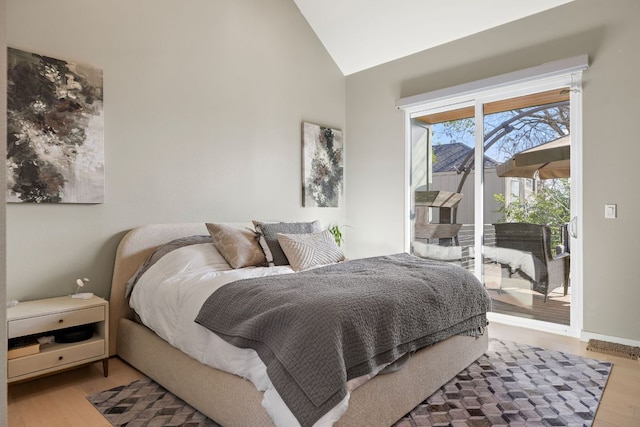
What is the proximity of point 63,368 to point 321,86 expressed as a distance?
3.65m

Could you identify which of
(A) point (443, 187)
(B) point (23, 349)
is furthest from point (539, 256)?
(B) point (23, 349)

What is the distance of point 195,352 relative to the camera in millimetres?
2037

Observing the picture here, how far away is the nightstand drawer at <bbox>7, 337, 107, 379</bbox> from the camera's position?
214 centimetres

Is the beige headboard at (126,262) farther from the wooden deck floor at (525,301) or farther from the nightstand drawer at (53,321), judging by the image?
the wooden deck floor at (525,301)

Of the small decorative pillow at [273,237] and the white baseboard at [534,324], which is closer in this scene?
the small decorative pillow at [273,237]

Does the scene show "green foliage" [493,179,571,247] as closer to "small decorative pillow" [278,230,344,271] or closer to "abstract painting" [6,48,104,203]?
"small decorative pillow" [278,230,344,271]

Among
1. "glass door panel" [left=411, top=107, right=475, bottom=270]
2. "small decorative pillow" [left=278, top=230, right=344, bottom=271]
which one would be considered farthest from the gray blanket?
"glass door panel" [left=411, top=107, right=475, bottom=270]

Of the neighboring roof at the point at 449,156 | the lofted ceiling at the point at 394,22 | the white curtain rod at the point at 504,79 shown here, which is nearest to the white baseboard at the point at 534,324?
the neighboring roof at the point at 449,156

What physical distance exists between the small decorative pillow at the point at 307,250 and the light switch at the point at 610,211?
6.91 ft

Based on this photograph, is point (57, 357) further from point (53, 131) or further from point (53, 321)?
point (53, 131)

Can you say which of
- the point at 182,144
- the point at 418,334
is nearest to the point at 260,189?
the point at 182,144

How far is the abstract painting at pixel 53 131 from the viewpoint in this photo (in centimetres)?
247

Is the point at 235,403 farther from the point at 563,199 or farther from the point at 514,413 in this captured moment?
the point at 563,199

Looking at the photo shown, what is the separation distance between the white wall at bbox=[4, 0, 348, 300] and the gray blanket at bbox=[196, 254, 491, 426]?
54.3 inches
